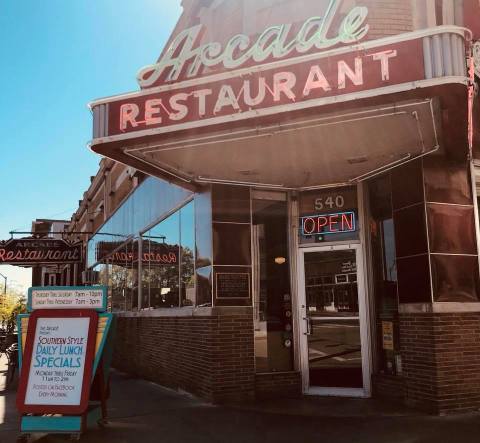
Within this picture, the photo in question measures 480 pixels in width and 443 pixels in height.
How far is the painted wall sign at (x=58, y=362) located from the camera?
19.6 feet

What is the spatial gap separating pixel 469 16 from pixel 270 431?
6426 millimetres

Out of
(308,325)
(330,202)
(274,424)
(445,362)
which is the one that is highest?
(330,202)

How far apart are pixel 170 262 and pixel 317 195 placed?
3.29 meters

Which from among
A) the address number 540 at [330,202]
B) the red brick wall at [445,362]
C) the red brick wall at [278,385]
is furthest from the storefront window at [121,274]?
the red brick wall at [445,362]

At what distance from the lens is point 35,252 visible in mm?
19812

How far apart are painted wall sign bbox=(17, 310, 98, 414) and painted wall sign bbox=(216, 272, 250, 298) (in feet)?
7.18

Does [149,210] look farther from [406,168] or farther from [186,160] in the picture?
[406,168]

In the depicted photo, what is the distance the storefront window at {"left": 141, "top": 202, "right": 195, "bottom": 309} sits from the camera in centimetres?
905

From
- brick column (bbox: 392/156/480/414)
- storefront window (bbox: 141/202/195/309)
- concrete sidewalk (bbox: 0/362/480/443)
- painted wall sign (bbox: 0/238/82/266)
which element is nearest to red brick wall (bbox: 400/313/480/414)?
brick column (bbox: 392/156/480/414)

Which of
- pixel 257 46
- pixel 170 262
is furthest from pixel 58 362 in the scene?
pixel 257 46

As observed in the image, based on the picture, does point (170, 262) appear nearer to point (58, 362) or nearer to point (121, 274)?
point (58, 362)

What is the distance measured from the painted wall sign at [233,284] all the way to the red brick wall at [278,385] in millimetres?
1299

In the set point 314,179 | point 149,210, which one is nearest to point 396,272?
point 314,179

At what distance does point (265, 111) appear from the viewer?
5.51 m
